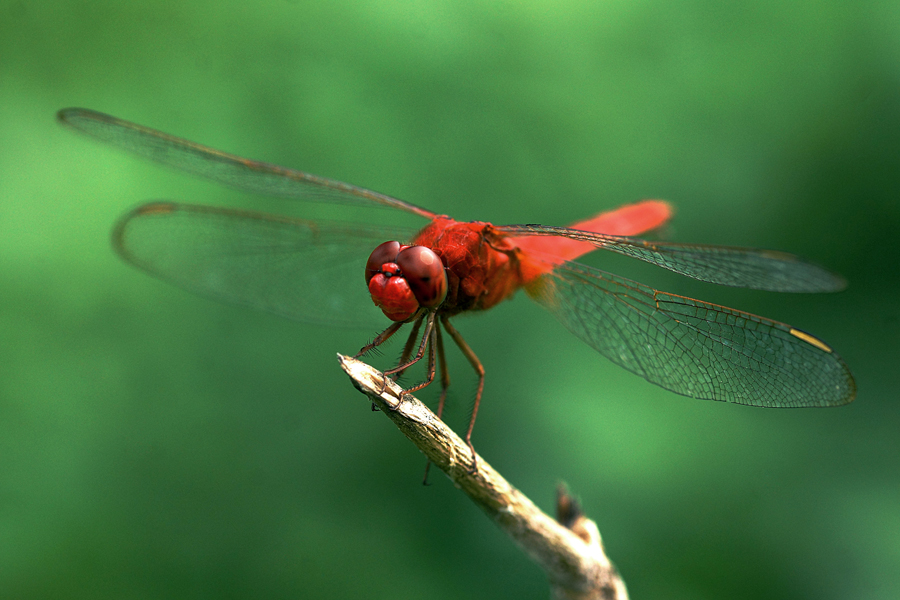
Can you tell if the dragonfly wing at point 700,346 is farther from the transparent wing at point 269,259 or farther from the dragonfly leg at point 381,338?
the transparent wing at point 269,259

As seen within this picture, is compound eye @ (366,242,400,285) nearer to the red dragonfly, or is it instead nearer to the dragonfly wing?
the red dragonfly

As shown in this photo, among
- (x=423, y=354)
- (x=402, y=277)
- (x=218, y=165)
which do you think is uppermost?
(x=218, y=165)

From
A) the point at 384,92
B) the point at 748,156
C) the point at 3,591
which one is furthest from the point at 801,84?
the point at 3,591

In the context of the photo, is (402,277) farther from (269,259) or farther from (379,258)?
(269,259)

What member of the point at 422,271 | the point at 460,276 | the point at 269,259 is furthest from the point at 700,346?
the point at 269,259

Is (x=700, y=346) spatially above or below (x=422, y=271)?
below

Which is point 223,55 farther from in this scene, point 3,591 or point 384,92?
point 3,591
